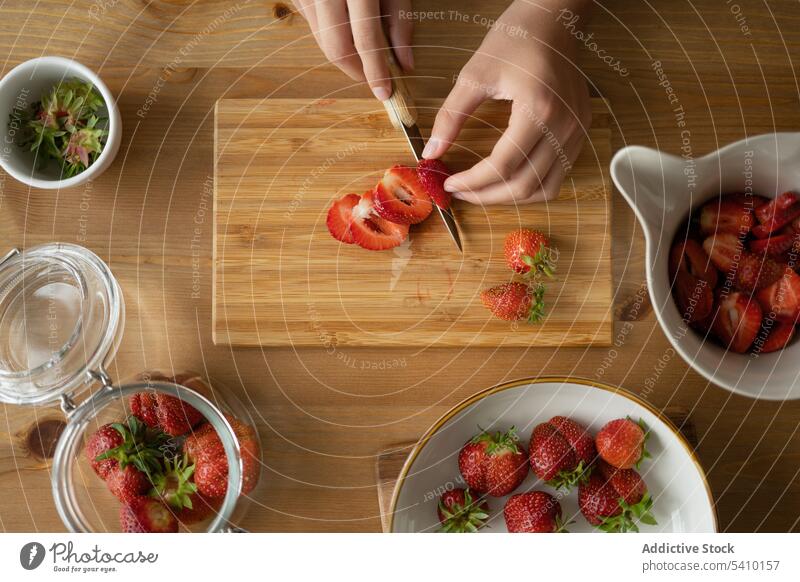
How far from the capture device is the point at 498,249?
516mm

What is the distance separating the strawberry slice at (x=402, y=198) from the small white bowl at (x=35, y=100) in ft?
0.73

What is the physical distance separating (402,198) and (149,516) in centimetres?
32

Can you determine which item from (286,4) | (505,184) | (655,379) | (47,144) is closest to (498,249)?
(505,184)

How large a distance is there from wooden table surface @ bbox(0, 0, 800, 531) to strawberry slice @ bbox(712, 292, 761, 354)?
0.05m

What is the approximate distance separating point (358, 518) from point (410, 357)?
0.14 meters

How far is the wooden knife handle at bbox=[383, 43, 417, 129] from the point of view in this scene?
1.61ft

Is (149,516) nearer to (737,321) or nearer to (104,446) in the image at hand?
(104,446)

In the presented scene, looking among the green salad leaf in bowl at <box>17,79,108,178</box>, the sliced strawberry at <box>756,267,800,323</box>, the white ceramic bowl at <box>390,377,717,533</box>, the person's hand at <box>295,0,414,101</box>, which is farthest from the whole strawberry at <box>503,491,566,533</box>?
the green salad leaf in bowl at <box>17,79,108,178</box>

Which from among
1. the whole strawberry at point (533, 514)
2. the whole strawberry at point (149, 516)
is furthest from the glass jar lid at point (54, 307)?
the whole strawberry at point (533, 514)

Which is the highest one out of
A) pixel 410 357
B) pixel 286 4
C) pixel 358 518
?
pixel 286 4

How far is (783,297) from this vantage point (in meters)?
0.48

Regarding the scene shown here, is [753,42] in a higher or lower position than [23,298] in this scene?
higher

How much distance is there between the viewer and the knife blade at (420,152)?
1.64ft

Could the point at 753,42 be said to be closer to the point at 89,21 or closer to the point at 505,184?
the point at 505,184
